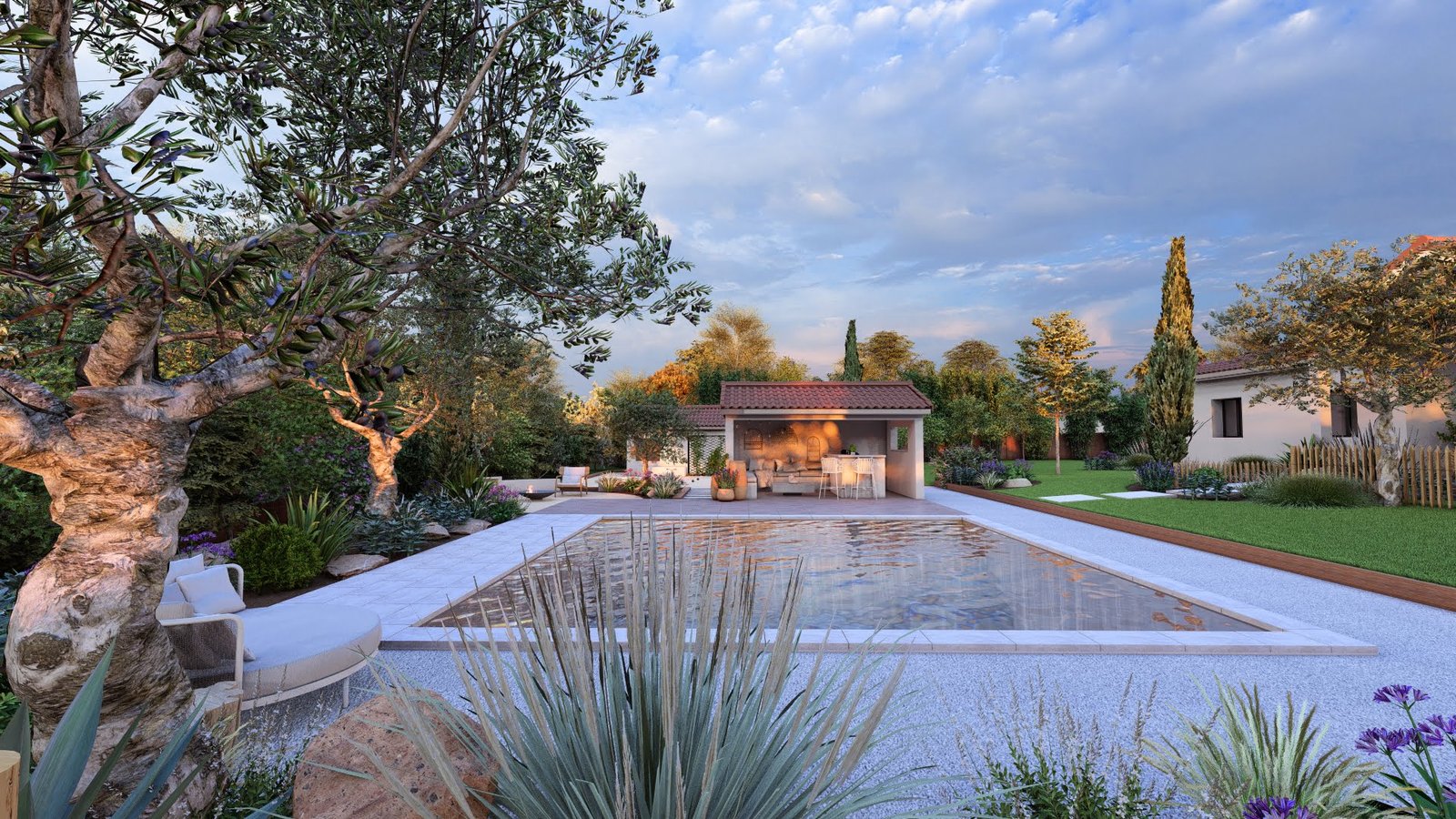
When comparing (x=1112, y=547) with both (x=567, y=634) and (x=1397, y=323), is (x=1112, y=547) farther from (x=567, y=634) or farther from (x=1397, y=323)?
(x=567, y=634)

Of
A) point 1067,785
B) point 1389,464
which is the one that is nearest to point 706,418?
point 1389,464

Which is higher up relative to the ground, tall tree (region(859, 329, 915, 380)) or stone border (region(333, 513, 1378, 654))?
tall tree (region(859, 329, 915, 380))

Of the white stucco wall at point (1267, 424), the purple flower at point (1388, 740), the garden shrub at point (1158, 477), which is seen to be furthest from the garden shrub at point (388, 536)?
the white stucco wall at point (1267, 424)

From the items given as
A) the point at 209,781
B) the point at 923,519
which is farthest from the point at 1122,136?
the point at 209,781

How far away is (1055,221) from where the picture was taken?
825 inches

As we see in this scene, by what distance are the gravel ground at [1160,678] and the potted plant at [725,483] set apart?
11.3 m

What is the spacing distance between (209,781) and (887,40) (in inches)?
482

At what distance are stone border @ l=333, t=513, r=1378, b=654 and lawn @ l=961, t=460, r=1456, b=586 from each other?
2.37 m

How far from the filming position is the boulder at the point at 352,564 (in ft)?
24.0

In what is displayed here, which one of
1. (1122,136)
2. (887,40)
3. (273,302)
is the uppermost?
(1122,136)

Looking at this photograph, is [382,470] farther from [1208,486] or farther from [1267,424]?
[1267,424]

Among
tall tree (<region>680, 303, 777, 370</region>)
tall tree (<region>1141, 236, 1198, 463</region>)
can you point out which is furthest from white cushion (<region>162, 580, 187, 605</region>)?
tall tree (<region>680, 303, 777, 370</region>)

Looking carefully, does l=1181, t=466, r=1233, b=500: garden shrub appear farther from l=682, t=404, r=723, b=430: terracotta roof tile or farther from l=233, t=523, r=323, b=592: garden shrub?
l=233, t=523, r=323, b=592: garden shrub

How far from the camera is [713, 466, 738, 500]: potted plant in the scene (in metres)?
16.1
